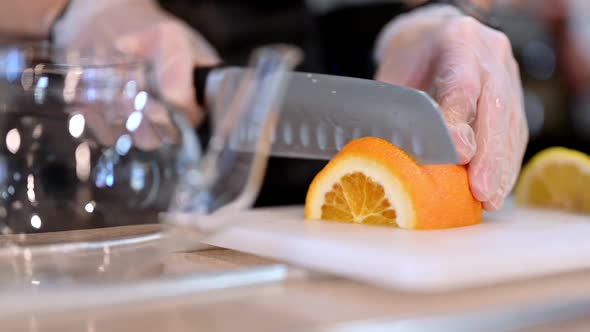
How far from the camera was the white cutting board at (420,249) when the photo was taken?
489 millimetres

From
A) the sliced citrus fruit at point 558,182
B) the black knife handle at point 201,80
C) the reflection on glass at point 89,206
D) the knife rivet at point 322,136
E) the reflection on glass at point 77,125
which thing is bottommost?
the sliced citrus fruit at point 558,182

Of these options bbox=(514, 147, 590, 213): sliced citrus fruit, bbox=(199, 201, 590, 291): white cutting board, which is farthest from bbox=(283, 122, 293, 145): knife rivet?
bbox=(514, 147, 590, 213): sliced citrus fruit

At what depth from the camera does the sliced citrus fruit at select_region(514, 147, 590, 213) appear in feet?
3.07

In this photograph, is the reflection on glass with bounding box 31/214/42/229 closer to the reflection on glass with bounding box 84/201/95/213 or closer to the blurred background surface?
the reflection on glass with bounding box 84/201/95/213

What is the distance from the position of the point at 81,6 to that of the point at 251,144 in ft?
1.96

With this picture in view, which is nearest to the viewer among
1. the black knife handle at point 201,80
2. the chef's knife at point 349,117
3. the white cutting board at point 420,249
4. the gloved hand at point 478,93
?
the white cutting board at point 420,249

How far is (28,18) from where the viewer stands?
3.23 feet

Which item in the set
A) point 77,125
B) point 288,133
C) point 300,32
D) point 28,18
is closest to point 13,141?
point 77,125

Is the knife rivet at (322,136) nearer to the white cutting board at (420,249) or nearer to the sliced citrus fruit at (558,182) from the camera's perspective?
the white cutting board at (420,249)

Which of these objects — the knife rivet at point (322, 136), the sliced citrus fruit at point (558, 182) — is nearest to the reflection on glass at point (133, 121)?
the knife rivet at point (322, 136)

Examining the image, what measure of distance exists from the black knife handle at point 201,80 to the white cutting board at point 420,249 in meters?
0.26

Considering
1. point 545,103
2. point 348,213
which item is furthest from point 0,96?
point 545,103

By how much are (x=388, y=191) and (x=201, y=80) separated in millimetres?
375

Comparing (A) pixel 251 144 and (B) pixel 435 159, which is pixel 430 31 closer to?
(B) pixel 435 159
